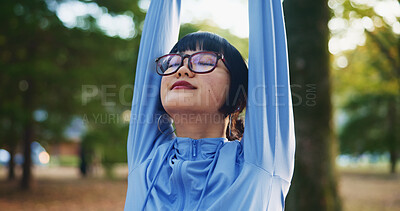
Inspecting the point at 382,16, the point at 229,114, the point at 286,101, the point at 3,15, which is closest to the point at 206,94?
the point at 229,114

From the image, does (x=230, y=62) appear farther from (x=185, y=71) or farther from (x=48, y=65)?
(x=48, y=65)

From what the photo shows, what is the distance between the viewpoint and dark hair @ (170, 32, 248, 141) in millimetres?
1631

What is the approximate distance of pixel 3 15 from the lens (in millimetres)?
8297

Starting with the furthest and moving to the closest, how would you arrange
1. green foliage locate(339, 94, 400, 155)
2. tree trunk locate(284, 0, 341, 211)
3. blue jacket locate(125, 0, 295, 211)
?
green foliage locate(339, 94, 400, 155)
tree trunk locate(284, 0, 341, 211)
blue jacket locate(125, 0, 295, 211)

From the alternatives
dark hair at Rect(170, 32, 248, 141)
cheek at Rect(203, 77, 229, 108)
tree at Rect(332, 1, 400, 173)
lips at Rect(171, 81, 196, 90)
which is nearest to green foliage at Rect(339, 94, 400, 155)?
tree at Rect(332, 1, 400, 173)

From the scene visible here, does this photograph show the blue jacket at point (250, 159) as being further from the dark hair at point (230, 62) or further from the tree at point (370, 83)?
the tree at point (370, 83)

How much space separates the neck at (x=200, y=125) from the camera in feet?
5.35

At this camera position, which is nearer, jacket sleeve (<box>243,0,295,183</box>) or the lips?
jacket sleeve (<box>243,0,295,183</box>)

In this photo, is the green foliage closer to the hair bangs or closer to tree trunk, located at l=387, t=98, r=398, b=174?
tree trunk, located at l=387, t=98, r=398, b=174

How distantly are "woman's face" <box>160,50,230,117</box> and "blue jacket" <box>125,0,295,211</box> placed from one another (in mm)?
134

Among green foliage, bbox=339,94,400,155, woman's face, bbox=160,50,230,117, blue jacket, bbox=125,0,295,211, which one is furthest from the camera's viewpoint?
green foliage, bbox=339,94,400,155

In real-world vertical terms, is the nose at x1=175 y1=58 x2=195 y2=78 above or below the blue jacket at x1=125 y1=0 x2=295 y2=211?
above

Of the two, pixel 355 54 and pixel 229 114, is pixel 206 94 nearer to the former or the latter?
pixel 229 114

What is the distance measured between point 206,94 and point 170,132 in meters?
0.37
